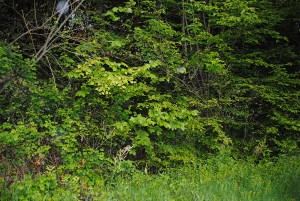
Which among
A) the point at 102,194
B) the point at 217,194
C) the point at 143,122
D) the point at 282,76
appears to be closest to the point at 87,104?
the point at 143,122

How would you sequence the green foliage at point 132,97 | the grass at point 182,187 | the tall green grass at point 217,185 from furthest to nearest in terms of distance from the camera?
1. the green foliage at point 132,97
2. the tall green grass at point 217,185
3. the grass at point 182,187

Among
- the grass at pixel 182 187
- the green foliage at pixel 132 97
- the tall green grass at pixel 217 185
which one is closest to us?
the grass at pixel 182 187

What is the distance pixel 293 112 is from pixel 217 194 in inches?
179

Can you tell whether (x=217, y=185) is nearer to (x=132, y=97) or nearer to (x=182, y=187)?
(x=182, y=187)

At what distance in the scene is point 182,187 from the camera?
4.98 metres

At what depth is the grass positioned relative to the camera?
14.3ft

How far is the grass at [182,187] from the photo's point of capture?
436 centimetres

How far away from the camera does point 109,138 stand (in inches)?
251

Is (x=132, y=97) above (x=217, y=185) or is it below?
above

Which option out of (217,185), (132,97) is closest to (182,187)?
(217,185)

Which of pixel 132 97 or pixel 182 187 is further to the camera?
pixel 132 97

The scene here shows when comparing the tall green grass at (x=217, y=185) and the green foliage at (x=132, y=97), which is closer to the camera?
the tall green grass at (x=217, y=185)

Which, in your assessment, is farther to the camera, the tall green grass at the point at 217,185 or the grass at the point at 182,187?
the tall green grass at the point at 217,185

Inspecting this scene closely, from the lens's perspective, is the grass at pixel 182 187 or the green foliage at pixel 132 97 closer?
the grass at pixel 182 187
